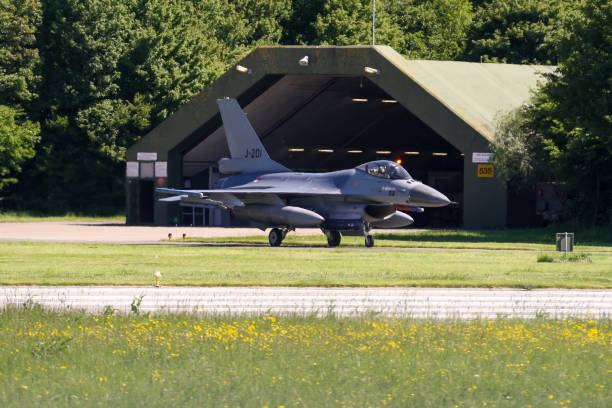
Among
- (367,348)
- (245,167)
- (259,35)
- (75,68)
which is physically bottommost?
(367,348)

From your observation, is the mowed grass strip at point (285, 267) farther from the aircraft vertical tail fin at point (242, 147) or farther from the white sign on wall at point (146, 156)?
the white sign on wall at point (146, 156)

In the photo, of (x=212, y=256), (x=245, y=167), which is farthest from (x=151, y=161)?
(x=212, y=256)

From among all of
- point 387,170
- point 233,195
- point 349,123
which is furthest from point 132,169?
point 387,170

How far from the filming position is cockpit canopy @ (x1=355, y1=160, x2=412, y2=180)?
117 ft

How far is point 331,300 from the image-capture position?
17.4 metres

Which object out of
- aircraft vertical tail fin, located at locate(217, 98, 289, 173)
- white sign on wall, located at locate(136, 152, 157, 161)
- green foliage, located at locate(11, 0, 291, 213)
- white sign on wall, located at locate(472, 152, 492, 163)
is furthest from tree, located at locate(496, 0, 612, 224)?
green foliage, located at locate(11, 0, 291, 213)

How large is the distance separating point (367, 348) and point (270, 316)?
129 inches

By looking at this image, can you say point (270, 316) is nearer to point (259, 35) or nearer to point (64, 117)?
point (64, 117)

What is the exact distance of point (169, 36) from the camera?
6875 centimetres

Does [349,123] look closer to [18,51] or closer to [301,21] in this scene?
[18,51]

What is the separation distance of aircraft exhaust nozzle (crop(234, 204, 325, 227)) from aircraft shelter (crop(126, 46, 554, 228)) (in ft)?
39.8

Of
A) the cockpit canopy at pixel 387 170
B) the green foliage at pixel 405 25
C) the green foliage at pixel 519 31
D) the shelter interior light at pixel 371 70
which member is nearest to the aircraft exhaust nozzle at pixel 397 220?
the cockpit canopy at pixel 387 170

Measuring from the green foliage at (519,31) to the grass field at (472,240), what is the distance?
127ft

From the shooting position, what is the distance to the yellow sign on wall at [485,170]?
151 ft
